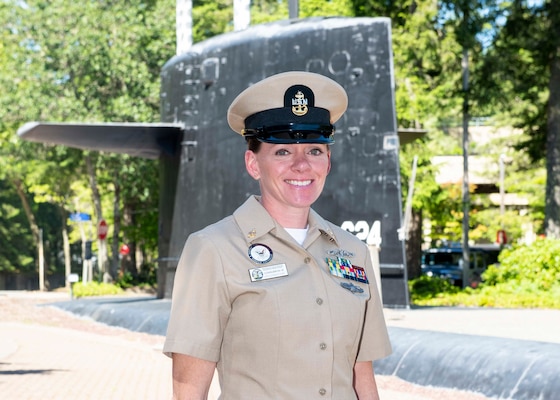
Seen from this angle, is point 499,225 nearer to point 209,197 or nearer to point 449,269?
point 449,269

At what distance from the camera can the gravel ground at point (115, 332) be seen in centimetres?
1030

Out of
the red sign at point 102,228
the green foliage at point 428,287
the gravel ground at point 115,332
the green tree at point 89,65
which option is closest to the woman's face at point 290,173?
the gravel ground at point 115,332

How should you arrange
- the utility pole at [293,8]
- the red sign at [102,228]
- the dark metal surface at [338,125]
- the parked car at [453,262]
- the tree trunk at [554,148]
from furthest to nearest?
the parked car at [453,262]
the red sign at [102,228]
the tree trunk at [554,148]
the utility pole at [293,8]
the dark metal surface at [338,125]

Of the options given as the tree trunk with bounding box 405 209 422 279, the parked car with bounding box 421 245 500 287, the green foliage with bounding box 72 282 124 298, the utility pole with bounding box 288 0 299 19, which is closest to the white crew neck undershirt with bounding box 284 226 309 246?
the utility pole with bounding box 288 0 299 19

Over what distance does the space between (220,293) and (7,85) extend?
40489mm

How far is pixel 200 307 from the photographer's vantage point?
10.6 feet

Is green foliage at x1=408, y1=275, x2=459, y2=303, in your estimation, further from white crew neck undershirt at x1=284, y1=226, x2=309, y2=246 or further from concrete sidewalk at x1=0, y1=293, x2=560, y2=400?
white crew neck undershirt at x1=284, y1=226, x2=309, y2=246

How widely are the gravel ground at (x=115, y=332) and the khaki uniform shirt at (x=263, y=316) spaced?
7.02 meters

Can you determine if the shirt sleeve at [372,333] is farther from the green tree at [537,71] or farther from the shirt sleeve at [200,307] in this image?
the green tree at [537,71]

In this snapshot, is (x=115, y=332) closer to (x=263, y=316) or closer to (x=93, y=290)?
(x=263, y=316)

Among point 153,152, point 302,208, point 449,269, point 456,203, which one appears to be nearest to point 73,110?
point 456,203

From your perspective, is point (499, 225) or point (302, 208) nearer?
point (302, 208)

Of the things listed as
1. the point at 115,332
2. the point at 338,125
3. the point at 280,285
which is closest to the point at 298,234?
the point at 280,285

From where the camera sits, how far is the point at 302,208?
3.43 metres
